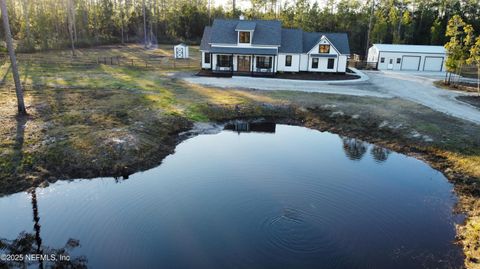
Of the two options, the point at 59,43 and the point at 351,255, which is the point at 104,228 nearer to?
the point at 351,255

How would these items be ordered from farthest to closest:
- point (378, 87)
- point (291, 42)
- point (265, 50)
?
point (291, 42), point (265, 50), point (378, 87)

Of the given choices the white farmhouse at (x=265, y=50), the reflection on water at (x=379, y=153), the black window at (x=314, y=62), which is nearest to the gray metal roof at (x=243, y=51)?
the white farmhouse at (x=265, y=50)

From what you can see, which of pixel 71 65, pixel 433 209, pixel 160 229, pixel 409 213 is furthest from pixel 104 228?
pixel 71 65

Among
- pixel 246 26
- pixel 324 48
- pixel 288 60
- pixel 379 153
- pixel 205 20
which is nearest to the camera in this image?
pixel 379 153

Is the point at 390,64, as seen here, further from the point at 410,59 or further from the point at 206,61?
the point at 206,61

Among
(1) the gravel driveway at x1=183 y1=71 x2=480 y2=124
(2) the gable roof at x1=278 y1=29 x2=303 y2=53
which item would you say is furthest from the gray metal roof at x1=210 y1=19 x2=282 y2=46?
(1) the gravel driveway at x1=183 y1=71 x2=480 y2=124

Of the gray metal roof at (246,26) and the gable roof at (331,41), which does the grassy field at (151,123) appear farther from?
the gable roof at (331,41)

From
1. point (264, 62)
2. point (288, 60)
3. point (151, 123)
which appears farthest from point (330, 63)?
point (151, 123)
